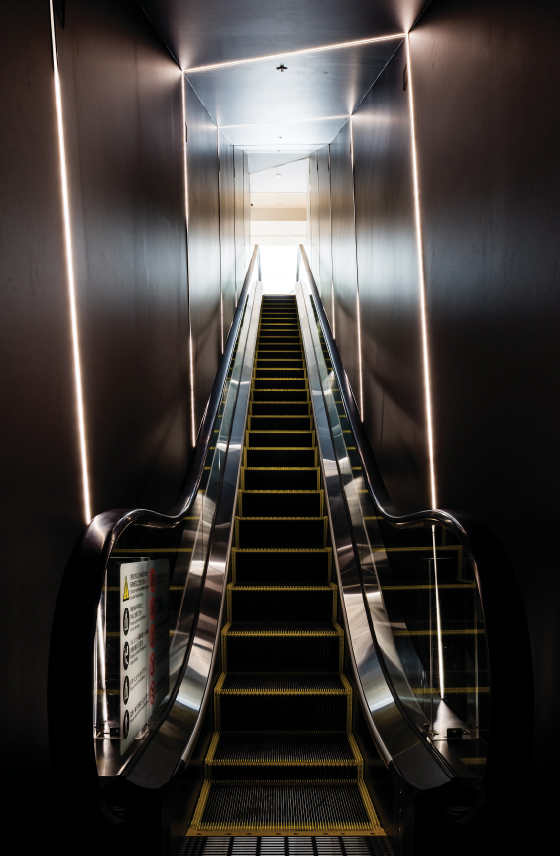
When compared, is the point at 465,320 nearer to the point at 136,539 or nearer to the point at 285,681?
the point at 136,539

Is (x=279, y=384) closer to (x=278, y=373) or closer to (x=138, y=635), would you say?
(x=278, y=373)

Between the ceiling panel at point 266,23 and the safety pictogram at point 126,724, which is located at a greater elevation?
the ceiling panel at point 266,23

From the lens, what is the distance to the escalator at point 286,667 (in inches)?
86.9

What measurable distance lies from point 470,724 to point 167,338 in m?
3.35

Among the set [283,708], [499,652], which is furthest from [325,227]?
[499,652]

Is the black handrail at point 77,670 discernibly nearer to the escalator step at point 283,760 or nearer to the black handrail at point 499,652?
the black handrail at point 499,652

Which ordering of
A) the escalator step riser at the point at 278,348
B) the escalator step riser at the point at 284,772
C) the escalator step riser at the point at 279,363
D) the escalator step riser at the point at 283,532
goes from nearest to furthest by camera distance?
1. the escalator step riser at the point at 284,772
2. the escalator step riser at the point at 283,532
3. the escalator step riser at the point at 279,363
4. the escalator step riser at the point at 278,348

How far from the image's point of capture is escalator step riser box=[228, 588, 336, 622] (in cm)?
499

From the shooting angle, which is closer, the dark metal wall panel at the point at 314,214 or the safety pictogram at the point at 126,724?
the safety pictogram at the point at 126,724

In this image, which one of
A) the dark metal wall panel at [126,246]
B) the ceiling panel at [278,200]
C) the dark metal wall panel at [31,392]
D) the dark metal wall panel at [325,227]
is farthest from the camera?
the ceiling panel at [278,200]

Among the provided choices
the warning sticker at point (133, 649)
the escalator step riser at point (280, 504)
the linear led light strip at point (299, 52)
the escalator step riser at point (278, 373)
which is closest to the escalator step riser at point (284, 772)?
the warning sticker at point (133, 649)

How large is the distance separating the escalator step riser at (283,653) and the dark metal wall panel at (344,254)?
2994 mm

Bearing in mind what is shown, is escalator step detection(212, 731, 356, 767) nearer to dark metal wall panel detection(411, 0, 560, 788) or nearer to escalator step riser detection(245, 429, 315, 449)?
dark metal wall panel detection(411, 0, 560, 788)

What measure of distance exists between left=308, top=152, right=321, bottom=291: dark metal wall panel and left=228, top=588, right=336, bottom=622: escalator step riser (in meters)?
7.33
